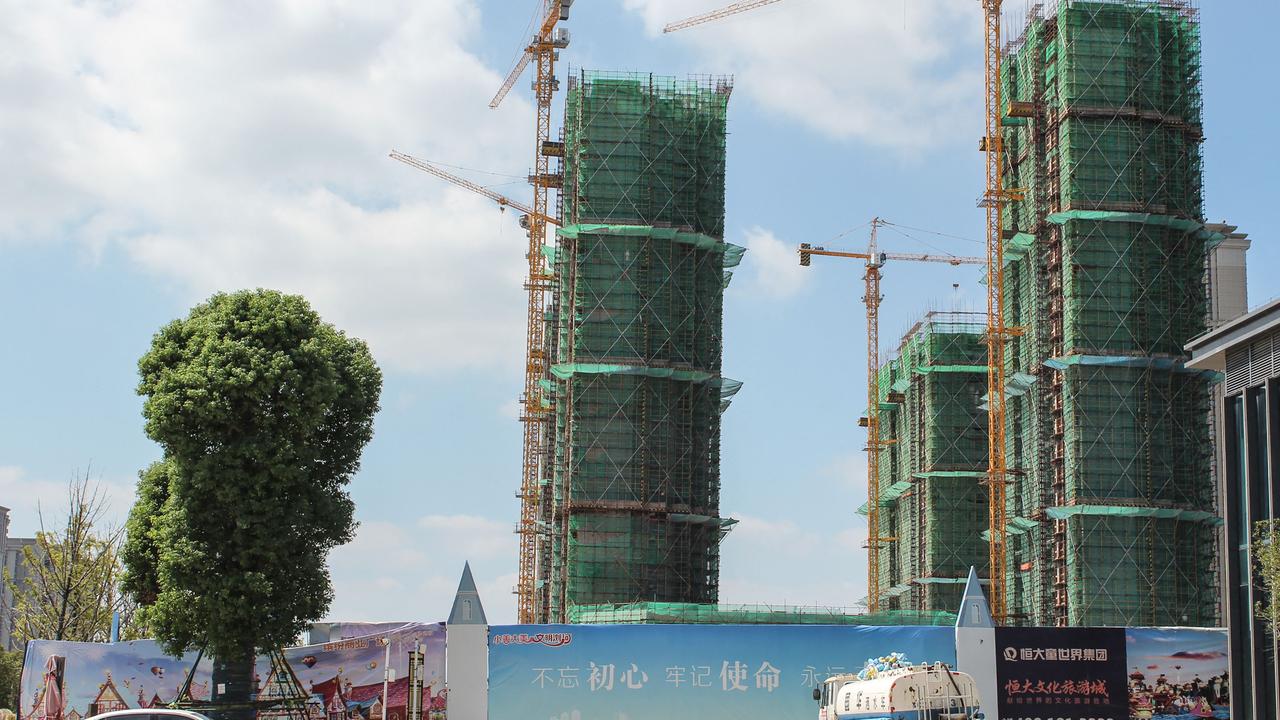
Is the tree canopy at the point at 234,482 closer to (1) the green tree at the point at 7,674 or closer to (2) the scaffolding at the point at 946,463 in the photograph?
(1) the green tree at the point at 7,674

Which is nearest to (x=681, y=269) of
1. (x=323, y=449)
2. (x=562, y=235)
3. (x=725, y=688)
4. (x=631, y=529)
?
(x=562, y=235)

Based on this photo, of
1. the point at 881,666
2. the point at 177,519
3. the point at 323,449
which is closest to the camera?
the point at 881,666

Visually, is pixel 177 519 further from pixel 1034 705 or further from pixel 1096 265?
pixel 1096 265

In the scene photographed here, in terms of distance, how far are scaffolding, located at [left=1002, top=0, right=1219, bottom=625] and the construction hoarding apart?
45656mm

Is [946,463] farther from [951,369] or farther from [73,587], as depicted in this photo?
[73,587]

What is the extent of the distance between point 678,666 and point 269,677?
513 inches

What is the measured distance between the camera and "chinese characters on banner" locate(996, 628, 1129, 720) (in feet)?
129

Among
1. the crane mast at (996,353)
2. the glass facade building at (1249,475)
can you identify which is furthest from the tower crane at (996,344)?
the glass facade building at (1249,475)

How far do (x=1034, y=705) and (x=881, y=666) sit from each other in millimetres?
5727

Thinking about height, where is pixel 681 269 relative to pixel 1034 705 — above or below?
above

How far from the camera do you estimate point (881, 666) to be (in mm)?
36125

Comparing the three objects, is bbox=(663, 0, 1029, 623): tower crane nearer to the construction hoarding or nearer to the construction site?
the construction site

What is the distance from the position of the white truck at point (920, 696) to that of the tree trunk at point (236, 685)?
60.6 feet

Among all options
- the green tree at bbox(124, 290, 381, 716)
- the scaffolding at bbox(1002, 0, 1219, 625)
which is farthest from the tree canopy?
the scaffolding at bbox(1002, 0, 1219, 625)
